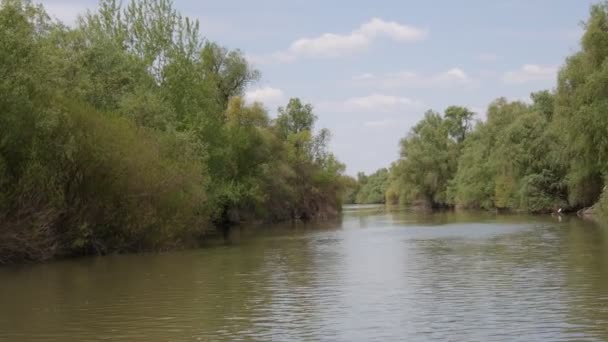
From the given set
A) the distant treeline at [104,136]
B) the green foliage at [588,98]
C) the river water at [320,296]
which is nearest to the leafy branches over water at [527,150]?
the green foliage at [588,98]

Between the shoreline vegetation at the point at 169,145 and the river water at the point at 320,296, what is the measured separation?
103 inches

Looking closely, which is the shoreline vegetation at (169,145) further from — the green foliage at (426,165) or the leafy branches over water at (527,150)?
the green foliage at (426,165)

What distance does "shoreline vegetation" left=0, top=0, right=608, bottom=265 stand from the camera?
99.8 feet

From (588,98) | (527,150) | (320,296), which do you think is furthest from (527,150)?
(320,296)

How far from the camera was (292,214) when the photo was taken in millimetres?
86562

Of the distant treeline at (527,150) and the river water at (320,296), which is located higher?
the distant treeline at (527,150)

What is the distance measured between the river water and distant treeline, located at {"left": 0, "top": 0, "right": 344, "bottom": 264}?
2062mm

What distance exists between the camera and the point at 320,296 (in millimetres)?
19844

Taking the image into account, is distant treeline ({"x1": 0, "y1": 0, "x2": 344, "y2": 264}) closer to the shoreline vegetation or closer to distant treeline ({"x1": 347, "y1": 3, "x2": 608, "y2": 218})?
the shoreline vegetation

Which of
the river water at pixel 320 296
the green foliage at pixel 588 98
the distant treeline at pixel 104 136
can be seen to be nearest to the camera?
the river water at pixel 320 296

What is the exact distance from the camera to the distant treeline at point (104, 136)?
29.9m

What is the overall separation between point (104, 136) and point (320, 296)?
55.5 feet

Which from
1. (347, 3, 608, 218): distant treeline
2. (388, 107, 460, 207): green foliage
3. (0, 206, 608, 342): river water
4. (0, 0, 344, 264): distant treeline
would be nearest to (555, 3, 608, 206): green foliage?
(347, 3, 608, 218): distant treeline

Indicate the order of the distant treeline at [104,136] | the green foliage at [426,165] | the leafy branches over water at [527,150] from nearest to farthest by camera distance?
the distant treeline at [104,136] → the leafy branches over water at [527,150] → the green foliage at [426,165]
